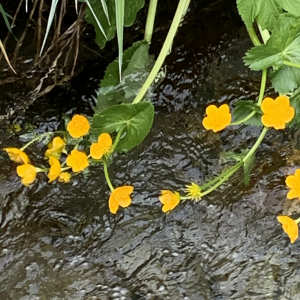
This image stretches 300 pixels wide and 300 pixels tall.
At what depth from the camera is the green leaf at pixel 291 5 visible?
0.83m

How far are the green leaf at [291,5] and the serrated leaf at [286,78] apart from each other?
0.10m

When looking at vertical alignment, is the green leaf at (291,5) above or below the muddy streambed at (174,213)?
above

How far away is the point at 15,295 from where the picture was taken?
1061 millimetres

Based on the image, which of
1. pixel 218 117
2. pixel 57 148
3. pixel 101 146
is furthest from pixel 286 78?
pixel 57 148

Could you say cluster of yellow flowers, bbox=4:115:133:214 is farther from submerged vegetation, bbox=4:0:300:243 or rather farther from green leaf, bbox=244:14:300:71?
green leaf, bbox=244:14:300:71

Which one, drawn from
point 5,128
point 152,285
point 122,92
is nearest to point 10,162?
point 5,128

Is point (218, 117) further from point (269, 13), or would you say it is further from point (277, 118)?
point (269, 13)

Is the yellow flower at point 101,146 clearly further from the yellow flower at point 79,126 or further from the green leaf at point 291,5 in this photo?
the green leaf at point 291,5

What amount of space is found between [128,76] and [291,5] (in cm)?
37

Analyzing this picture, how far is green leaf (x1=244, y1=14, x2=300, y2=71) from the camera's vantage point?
0.82 metres

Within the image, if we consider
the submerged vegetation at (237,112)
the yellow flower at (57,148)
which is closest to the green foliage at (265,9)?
the submerged vegetation at (237,112)

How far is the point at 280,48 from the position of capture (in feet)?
2.73

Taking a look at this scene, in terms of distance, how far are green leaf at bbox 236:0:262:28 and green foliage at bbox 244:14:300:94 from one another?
53mm

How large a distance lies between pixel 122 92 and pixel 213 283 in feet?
1.57
